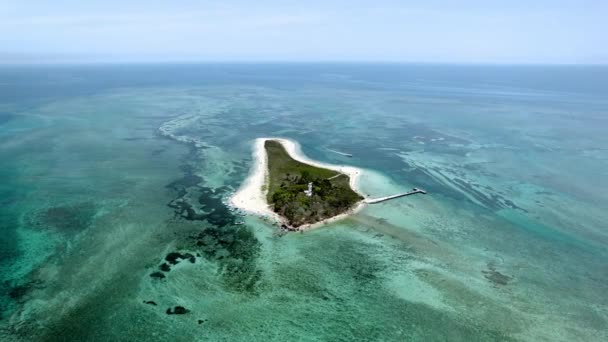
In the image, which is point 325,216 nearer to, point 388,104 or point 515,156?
point 515,156

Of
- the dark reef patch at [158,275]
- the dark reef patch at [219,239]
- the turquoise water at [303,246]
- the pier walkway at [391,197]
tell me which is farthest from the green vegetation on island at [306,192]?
the dark reef patch at [158,275]

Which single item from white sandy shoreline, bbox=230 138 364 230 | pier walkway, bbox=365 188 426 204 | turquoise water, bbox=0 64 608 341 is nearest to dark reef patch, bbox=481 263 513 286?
turquoise water, bbox=0 64 608 341

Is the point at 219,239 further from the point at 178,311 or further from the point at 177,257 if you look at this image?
the point at 178,311

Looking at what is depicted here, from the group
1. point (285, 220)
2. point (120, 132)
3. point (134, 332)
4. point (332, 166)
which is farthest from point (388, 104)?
point (134, 332)

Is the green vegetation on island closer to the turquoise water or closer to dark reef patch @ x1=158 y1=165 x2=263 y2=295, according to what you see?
the turquoise water

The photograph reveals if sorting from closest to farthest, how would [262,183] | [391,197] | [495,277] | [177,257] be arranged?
[495,277]
[177,257]
[391,197]
[262,183]

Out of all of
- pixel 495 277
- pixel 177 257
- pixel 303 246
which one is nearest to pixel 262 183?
pixel 303 246
